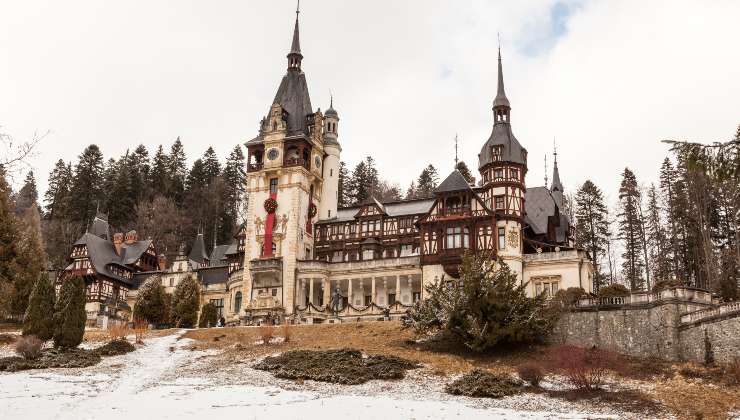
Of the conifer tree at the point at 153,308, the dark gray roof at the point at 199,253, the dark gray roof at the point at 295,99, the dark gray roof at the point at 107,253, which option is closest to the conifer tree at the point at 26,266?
the conifer tree at the point at 153,308

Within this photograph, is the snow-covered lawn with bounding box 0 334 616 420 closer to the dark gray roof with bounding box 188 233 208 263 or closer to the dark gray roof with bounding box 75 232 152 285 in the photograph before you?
the dark gray roof with bounding box 75 232 152 285

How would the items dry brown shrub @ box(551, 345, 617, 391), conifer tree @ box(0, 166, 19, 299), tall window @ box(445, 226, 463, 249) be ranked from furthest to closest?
tall window @ box(445, 226, 463, 249)
conifer tree @ box(0, 166, 19, 299)
dry brown shrub @ box(551, 345, 617, 391)

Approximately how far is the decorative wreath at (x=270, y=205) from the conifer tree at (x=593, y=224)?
96.0ft

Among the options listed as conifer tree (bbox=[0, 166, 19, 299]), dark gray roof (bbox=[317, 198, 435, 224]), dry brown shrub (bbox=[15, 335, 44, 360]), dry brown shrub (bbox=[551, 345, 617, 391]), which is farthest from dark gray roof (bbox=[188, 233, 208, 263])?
dry brown shrub (bbox=[551, 345, 617, 391])

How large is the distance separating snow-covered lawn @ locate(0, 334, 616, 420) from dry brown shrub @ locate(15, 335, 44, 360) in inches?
138

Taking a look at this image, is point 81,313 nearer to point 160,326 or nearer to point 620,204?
point 160,326

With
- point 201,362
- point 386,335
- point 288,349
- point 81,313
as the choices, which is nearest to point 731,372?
point 386,335

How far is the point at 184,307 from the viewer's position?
5938cm

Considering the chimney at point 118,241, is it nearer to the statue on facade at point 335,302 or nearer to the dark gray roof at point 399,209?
the dark gray roof at point 399,209

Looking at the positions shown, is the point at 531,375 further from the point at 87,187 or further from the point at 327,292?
the point at 87,187

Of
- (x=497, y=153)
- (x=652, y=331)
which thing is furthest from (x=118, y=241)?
(x=652, y=331)

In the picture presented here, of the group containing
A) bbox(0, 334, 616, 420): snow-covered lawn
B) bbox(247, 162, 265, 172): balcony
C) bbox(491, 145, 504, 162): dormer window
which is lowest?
bbox(0, 334, 616, 420): snow-covered lawn

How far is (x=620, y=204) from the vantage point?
7319cm

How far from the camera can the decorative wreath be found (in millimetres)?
64750
